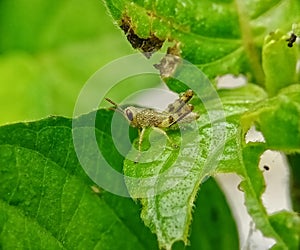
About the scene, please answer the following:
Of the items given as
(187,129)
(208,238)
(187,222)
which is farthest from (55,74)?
(187,222)

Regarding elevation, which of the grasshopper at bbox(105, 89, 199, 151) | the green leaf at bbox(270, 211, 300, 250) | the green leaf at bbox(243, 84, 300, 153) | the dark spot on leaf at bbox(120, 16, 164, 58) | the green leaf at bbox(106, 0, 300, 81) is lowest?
the green leaf at bbox(270, 211, 300, 250)

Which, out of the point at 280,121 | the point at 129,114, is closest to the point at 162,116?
the point at 129,114

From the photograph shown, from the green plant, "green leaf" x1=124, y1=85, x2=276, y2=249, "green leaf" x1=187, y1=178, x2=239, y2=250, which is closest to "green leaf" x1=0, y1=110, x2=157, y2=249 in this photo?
the green plant

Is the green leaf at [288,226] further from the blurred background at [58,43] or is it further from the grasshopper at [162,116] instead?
the blurred background at [58,43]

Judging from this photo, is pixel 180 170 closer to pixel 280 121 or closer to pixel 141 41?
pixel 280 121

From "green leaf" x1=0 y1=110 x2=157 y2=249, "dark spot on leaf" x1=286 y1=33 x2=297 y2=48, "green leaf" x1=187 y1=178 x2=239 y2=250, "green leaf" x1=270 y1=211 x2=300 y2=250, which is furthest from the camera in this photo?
"green leaf" x1=187 y1=178 x2=239 y2=250

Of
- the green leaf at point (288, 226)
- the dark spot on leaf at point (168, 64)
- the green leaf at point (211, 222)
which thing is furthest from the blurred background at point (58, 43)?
the green leaf at point (288, 226)

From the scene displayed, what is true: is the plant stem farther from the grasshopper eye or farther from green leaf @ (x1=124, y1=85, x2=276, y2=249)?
the grasshopper eye
